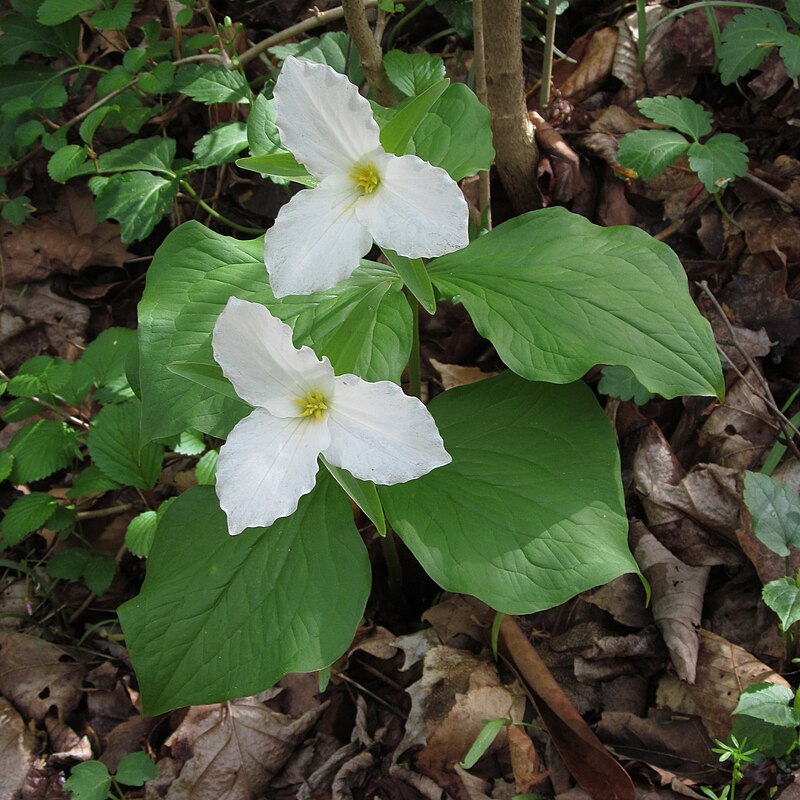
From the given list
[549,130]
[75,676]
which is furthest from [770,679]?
[75,676]

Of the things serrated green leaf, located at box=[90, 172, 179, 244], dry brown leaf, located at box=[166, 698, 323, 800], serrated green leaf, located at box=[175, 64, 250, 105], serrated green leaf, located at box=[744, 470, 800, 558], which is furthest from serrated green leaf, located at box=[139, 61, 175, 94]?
serrated green leaf, located at box=[744, 470, 800, 558]

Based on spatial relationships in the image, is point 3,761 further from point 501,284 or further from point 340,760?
point 501,284

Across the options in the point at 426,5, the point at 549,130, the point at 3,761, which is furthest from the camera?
the point at 426,5

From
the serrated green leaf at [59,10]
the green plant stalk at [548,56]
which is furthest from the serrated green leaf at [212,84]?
the green plant stalk at [548,56]

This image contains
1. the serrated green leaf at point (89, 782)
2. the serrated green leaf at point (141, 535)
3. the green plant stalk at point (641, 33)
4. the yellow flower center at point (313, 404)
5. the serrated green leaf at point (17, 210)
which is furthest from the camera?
the serrated green leaf at point (17, 210)

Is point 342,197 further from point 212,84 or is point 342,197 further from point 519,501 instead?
point 212,84

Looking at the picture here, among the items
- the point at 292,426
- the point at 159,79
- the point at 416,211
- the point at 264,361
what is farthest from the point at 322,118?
the point at 159,79

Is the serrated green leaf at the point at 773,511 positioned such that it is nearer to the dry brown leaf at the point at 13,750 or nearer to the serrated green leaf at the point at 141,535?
the serrated green leaf at the point at 141,535
